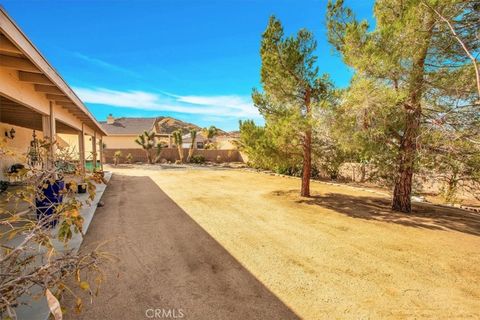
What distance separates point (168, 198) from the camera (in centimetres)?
984

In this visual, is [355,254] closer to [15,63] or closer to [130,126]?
[15,63]

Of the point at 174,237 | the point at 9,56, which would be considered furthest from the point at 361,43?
the point at 9,56

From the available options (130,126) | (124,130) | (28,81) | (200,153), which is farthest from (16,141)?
(130,126)

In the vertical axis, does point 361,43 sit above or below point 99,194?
above

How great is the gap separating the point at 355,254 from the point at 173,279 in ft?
10.9

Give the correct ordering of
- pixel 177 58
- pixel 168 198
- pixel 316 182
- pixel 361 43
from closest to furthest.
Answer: pixel 361 43 → pixel 168 198 → pixel 316 182 → pixel 177 58

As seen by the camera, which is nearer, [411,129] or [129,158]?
[411,129]

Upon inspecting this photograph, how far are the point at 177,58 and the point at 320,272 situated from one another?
2462 centimetres

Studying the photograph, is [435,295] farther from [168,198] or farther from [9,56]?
[168,198]

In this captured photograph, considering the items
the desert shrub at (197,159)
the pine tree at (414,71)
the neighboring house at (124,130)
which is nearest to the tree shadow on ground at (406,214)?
the pine tree at (414,71)

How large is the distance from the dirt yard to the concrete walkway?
288 mm

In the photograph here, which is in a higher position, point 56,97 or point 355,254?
point 56,97
